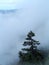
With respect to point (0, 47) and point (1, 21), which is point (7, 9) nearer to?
point (1, 21)

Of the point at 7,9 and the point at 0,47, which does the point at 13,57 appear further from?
the point at 7,9

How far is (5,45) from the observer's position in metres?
1.57

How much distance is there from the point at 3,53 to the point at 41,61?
0.32m

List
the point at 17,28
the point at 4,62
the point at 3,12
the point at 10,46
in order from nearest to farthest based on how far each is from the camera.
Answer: the point at 4,62, the point at 10,46, the point at 17,28, the point at 3,12

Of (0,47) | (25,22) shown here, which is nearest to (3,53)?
(0,47)

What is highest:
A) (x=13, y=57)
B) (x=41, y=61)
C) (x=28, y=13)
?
(x=28, y=13)

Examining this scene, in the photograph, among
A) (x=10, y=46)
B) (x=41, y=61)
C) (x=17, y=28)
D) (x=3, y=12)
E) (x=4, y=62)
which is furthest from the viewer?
(x=3, y=12)

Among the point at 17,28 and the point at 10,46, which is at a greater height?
the point at 17,28

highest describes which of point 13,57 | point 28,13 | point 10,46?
point 28,13

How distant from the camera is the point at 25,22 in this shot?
1.76 m

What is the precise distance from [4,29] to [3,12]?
0.19 metres

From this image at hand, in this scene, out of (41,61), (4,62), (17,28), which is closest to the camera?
(41,61)

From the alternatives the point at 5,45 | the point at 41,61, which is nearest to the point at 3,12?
the point at 5,45

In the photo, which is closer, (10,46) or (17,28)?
(10,46)
